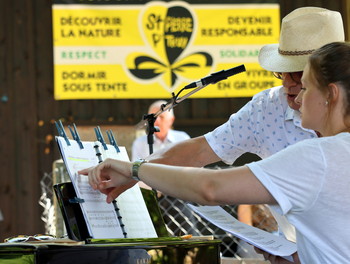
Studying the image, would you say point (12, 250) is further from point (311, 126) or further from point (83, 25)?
point (83, 25)

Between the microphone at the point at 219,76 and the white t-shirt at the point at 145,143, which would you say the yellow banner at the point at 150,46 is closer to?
the white t-shirt at the point at 145,143

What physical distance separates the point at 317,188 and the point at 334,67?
29cm

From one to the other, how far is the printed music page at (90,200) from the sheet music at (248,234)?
225mm

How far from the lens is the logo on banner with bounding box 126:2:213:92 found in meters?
7.02

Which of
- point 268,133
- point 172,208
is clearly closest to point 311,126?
point 268,133

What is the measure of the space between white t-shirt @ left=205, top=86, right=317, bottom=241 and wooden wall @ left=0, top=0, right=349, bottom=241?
14.5 feet

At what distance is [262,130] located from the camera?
2719mm

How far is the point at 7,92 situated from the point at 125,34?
4.03 feet

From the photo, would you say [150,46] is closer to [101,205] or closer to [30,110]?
[30,110]

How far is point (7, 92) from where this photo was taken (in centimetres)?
717

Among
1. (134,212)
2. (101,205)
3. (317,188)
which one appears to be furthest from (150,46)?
(317,188)

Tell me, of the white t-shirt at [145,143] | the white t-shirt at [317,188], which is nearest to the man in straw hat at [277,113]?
the white t-shirt at [317,188]

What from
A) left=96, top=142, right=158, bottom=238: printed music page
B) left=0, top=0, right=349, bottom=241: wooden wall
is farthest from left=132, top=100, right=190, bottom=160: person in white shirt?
left=96, top=142, right=158, bottom=238: printed music page

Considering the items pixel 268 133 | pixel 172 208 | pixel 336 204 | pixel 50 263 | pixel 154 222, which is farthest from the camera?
pixel 172 208
